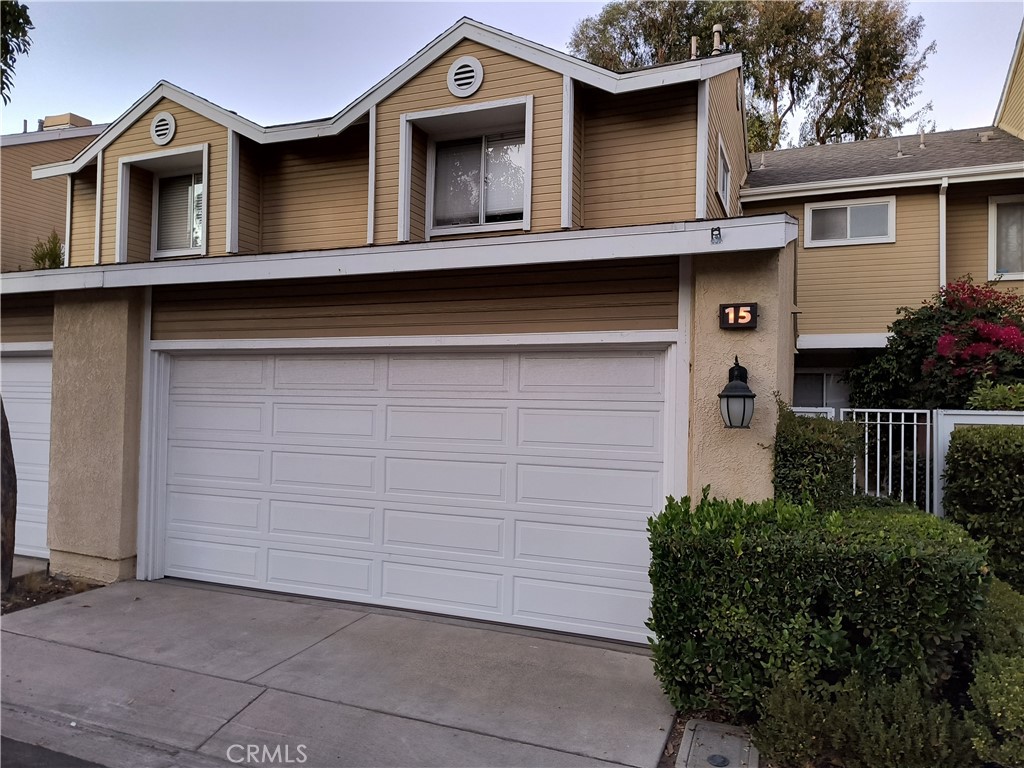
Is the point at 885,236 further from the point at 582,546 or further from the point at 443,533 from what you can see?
the point at 443,533

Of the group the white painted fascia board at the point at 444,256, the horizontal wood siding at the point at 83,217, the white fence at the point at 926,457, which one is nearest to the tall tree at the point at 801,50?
the horizontal wood siding at the point at 83,217

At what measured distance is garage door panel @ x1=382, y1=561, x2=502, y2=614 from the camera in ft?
18.4

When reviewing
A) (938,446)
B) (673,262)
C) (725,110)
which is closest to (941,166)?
(725,110)

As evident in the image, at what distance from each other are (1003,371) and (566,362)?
5690mm

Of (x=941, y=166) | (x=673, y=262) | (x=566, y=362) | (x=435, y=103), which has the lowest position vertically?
(x=566, y=362)

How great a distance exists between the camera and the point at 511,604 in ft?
18.1

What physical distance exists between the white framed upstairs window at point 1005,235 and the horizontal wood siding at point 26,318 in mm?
13322

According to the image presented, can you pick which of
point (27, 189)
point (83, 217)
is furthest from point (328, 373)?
point (27, 189)

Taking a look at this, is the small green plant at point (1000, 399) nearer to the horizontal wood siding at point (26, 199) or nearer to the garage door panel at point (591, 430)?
the garage door panel at point (591, 430)

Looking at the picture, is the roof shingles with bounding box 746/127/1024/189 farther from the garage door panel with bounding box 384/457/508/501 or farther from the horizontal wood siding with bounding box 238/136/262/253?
the garage door panel with bounding box 384/457/508/501

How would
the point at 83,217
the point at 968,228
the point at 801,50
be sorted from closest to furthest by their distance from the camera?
the point at 83,217, the point at 968,228, the point at 801,50

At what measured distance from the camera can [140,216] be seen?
8.38 m

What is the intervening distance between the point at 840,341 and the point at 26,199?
16.4 meters

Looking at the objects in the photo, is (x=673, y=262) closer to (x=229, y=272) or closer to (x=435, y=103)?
(x=435, y=103)
